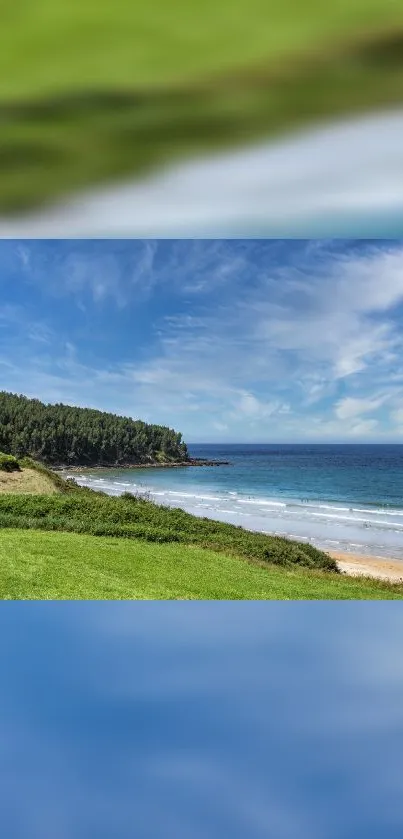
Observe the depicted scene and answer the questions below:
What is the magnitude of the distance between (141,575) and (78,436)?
50.7 inches

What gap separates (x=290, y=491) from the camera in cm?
834

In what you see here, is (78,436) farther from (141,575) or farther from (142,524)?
(141,575)

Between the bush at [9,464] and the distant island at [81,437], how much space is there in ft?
0.12

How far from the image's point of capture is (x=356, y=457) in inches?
331

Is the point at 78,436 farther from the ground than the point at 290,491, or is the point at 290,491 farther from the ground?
the point at 78,436
